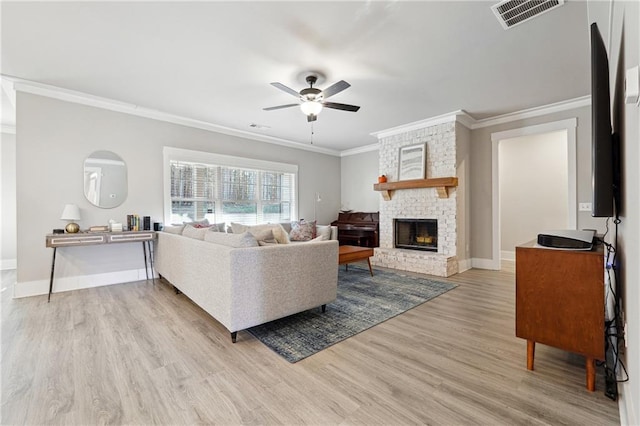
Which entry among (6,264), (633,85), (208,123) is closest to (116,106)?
(208,123)

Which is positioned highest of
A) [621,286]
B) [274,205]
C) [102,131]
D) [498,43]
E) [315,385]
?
[498,43]

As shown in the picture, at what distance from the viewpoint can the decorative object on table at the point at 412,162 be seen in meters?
5.06

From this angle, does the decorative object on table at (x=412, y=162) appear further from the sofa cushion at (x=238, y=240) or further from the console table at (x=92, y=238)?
the console table at (x=92, y=238)

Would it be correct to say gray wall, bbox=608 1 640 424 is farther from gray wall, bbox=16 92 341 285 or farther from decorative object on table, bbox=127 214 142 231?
gray wall, bbox=16 92 341 285

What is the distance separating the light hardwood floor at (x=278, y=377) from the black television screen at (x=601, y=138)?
3.65ft

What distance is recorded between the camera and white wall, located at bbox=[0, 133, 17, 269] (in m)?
5.11

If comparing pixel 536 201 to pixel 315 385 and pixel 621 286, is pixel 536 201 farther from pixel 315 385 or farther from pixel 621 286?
pixel 315 385

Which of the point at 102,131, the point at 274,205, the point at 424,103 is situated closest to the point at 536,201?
the point at 424,103

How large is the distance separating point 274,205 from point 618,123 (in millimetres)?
5531

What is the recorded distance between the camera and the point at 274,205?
20.8 feet

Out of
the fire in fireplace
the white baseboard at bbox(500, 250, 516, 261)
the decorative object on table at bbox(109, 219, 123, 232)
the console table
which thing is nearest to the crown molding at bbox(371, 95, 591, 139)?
the fire in fireplace

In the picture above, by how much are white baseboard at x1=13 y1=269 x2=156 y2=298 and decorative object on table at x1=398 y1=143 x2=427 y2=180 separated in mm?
4933

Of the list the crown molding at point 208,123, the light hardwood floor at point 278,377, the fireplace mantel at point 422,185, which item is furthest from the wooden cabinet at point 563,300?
the crown molding at point 208,123

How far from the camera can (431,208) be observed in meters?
5.01
